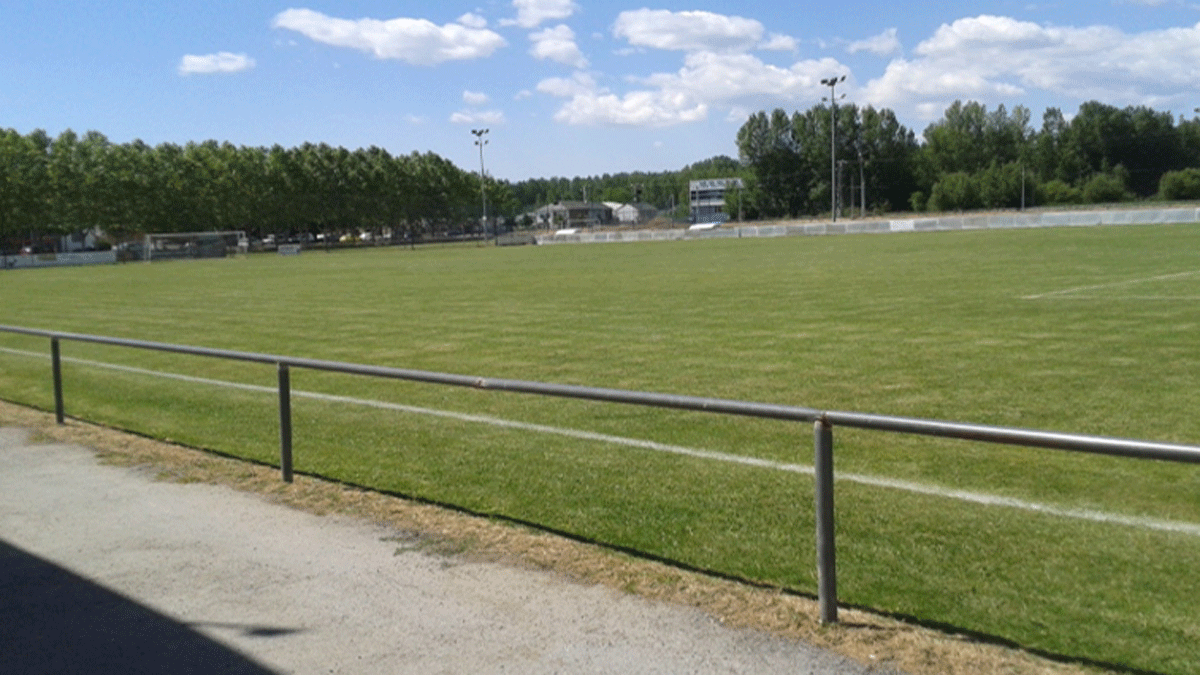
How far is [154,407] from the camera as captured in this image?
1205cm

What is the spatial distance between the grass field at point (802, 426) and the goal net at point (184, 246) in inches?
2794

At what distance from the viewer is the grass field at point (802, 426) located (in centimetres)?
545

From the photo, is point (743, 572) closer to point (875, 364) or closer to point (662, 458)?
point (662, 458)

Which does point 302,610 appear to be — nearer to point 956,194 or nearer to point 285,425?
point 285,425

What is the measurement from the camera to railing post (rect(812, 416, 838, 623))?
4.76m

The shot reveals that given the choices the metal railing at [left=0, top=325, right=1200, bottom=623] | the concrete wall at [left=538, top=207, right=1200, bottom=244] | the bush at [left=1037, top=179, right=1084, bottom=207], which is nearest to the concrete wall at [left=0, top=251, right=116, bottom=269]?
the concrete wall at [left=538, top=207, right=1200, bottom=244]

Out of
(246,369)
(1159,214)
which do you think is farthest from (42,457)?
(1159,214)

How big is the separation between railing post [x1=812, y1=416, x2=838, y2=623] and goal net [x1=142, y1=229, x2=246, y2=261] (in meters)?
92.4

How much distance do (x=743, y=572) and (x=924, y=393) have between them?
6.00m

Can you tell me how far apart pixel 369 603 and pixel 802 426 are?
17.3 ft

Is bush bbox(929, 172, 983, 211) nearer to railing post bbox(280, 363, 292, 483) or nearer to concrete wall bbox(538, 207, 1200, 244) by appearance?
concrete wall bbox(538, 207, 1200, 244)

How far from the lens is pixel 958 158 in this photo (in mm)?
157375

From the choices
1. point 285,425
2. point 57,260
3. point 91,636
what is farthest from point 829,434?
point 57,260

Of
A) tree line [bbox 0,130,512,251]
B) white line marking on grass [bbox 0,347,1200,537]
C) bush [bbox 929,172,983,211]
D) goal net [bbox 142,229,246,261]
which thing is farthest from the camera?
bush [bbox 929,172,983,211]
